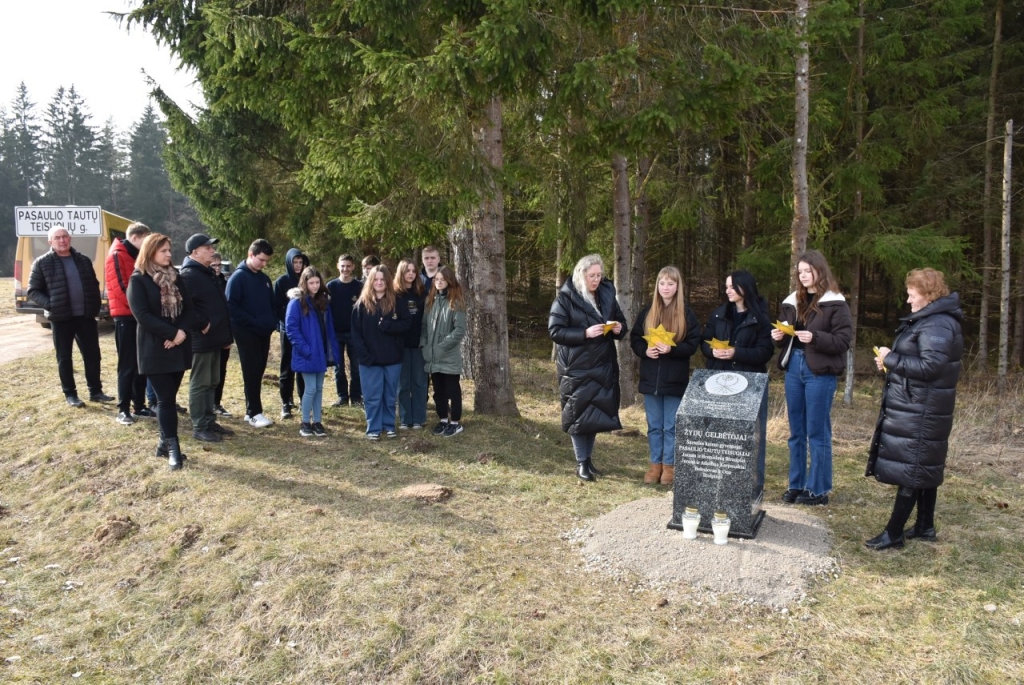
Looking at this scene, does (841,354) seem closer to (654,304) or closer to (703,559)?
(654,304)

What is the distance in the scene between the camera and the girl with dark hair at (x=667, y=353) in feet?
21.2

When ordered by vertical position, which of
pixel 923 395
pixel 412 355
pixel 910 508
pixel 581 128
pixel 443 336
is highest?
pixel 581 128

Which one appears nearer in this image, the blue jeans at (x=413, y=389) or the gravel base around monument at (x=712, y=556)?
the gravel base around monument at (x=712, y=556)

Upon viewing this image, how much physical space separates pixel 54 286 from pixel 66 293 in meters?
0.14

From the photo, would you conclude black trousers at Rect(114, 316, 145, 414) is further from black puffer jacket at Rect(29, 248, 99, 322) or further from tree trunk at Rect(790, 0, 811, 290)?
tree trunk at Rect(790, 0, 811, 290)

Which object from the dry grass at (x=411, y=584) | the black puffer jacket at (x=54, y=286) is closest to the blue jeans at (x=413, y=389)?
the dry grass at (x=411, y=584)

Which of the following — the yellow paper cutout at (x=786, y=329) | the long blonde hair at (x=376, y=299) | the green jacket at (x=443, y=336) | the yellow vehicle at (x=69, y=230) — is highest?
the yellow vehicle at (x=69, y=230)

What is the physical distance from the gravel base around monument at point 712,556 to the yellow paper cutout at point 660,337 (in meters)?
1.39

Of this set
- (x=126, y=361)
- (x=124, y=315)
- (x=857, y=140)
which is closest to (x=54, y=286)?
Result: (x=124, y=315)

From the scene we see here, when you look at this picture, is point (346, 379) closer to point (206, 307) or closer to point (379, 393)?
point (379, 393)

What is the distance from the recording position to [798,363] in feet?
20.0

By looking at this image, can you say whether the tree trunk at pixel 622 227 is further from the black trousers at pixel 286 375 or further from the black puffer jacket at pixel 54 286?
the black puffer jacket at pixel 54 286

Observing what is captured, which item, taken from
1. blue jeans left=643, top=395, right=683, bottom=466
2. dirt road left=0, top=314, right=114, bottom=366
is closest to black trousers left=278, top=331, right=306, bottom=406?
blue jeans left=643, top=395, right=683, bottom=466

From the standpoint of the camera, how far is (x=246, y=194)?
14.1 meters
